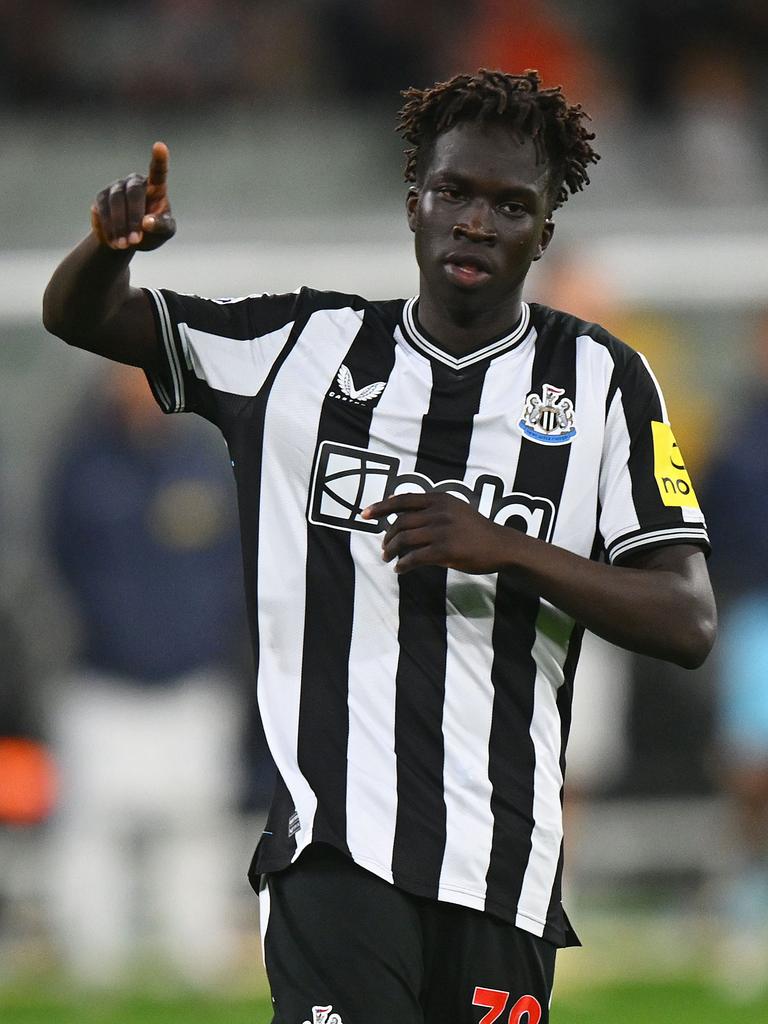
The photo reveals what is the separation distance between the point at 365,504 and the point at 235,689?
15.0ft

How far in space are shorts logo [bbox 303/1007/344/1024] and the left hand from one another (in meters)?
0.71

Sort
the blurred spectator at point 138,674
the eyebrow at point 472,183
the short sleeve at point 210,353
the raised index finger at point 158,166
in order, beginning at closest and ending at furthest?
the raised index finger at point 158,166 → the eyebrow at point 472,183 → the short sleeve at point 210,353 → the blurred spectator at point 138,674

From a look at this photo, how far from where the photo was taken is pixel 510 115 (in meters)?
3.15

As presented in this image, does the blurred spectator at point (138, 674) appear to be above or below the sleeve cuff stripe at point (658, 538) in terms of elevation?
below

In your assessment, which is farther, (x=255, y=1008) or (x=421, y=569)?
(x=255, y=1008)

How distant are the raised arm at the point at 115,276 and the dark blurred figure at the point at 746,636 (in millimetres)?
4468

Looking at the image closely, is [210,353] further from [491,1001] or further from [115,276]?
[491,1001]

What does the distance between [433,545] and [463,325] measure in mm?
557

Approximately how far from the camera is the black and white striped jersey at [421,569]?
10.0ft


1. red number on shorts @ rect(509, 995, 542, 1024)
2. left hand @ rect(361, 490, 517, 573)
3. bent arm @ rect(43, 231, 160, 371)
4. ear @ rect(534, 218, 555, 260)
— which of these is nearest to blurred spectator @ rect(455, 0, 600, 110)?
ear @ rect(534, 218, 555, 260)

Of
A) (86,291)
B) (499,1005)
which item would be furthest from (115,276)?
(499,1005)

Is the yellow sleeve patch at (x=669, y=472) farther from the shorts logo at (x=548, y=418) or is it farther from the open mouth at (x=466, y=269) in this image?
the open mouth at (x=466, y=269)

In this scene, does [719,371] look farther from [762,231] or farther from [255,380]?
[255,380]

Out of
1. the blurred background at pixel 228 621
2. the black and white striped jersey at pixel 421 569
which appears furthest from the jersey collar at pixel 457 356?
the blurred background at pixel 228 621
